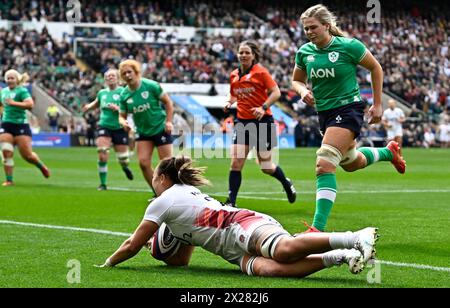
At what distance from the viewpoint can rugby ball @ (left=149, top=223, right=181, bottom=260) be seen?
25.7 feet

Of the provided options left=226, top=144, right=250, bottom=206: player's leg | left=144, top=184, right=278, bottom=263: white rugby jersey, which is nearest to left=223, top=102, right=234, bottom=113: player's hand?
left=226, top=144, right=250, bottom=206: player's leg

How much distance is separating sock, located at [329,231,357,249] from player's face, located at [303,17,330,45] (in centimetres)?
316

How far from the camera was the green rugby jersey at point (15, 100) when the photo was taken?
19.1 meters

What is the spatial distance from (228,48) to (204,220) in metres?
47.0

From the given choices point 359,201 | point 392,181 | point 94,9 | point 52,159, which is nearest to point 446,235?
point 359,201

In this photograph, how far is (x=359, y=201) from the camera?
15.2 m

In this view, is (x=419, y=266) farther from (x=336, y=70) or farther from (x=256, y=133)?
(x=256, y=133)

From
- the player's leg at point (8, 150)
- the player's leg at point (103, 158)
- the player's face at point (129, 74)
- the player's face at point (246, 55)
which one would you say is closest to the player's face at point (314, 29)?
the player's face at point (246, 55)

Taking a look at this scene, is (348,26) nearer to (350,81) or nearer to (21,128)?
(21,128)

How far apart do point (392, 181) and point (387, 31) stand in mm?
39132

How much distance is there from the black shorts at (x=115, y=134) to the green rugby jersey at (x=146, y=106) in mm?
4696

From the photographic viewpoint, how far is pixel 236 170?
1340 cm

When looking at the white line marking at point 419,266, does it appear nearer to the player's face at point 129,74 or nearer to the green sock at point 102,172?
the player's face at point 129,74
